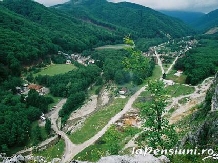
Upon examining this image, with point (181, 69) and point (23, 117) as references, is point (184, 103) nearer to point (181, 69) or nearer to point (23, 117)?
point (23, 117)

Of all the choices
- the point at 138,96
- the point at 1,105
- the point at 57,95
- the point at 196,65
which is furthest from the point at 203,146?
the point at 196,65

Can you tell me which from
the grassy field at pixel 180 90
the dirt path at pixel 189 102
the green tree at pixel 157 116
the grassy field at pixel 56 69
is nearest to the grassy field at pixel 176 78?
the grassy field at pixel 180 90

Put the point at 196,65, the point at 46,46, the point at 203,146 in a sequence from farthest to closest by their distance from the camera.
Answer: the point at 46,46, the point at 196,65, the point at 203,146

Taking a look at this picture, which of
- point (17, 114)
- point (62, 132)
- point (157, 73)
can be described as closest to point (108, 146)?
point (62, 132)

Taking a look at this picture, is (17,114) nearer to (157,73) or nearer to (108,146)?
(108,146)

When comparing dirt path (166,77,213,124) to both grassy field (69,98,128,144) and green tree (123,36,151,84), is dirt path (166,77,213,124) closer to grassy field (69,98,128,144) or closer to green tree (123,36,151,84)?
grassy field (69,98,128,144)
